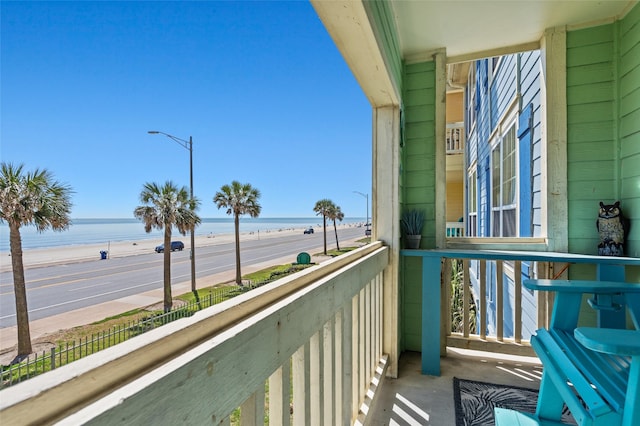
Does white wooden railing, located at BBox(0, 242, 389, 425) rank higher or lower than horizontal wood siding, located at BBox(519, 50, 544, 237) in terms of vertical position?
lower

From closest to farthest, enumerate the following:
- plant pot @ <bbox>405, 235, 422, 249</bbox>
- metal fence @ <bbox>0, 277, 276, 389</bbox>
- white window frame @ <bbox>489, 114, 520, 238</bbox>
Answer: metal fence @ <bbox>0, 277, 276, 389</bbox> → plant pot @ <bbox>405, 235, 422, 249</bbox> → white window frame @ <bbox>489, 114, 520, 238</bbox>

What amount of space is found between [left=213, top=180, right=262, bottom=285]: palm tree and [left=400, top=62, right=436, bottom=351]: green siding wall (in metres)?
1.59

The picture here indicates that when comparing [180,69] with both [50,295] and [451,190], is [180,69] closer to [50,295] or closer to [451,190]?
[50,295]

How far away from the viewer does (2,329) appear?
1.37ft

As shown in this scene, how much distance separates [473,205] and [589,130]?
427 centimetres

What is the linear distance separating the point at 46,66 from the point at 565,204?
8.65 ft

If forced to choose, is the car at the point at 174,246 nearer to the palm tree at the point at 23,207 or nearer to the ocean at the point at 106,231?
the ocean at the point at 106,231

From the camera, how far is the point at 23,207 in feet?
1.43

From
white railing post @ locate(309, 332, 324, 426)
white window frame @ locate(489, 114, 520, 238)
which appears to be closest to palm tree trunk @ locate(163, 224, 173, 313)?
white railing post @ locate(309, 332, 324, 426)

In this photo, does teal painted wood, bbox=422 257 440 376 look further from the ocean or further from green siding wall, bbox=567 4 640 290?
the ocean

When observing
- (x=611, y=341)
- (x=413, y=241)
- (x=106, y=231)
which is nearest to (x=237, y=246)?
(x=106, y=231)

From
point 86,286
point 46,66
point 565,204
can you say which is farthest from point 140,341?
point 565,204

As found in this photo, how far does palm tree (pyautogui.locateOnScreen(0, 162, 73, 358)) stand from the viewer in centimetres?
41

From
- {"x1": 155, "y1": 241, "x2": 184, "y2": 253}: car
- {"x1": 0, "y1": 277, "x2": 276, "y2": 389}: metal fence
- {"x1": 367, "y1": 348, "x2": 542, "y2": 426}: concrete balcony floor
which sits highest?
{"x1": 155, "y1": 241, "x2": 184, "y2": 253}: car
